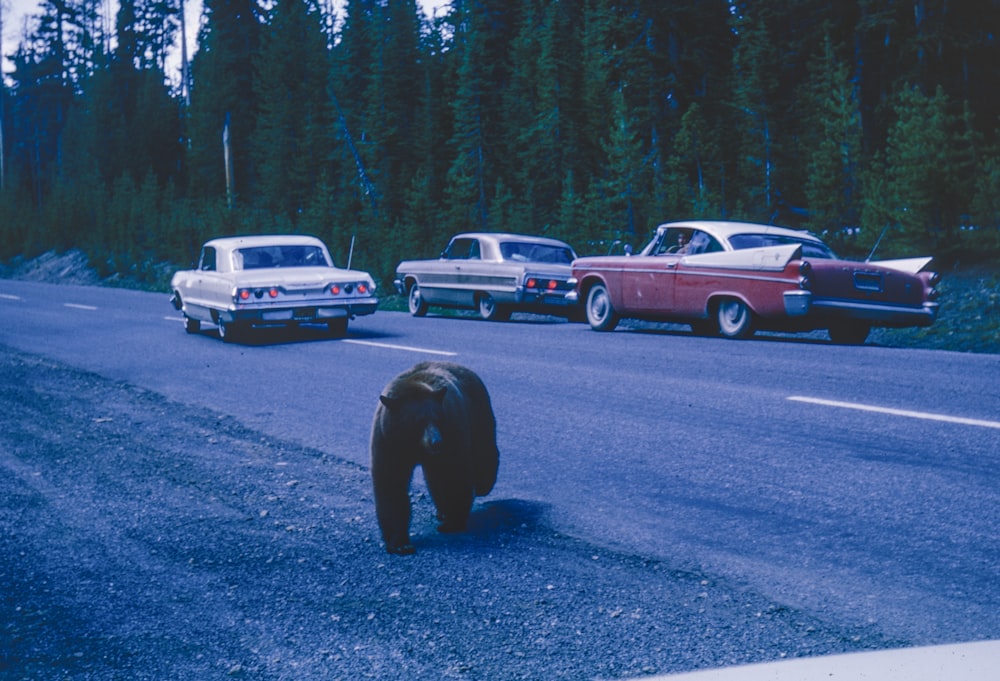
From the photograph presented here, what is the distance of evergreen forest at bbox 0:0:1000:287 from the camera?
23.4 m

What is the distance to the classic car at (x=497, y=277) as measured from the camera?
18.7 meters

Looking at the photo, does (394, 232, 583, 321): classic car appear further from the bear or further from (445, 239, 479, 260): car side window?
the bear

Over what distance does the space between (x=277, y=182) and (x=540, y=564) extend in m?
53.3

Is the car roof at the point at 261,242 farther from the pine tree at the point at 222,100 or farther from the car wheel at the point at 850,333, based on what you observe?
the pine tree at the point at 222,100

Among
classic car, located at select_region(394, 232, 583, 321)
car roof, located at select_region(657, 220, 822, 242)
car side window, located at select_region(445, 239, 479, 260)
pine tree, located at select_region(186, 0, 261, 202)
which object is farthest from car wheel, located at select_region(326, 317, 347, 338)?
pine tree, located at select_region(186, 0, 261, 202)

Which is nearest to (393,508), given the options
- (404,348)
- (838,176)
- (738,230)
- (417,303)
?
(404,348)

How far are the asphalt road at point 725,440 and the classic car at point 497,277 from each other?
131 inches

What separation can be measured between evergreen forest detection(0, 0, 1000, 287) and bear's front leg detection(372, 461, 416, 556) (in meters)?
16.7

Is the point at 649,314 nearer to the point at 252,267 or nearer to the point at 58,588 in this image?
the point at 252,267

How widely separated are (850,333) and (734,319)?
1.58 meters

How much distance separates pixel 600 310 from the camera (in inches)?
656

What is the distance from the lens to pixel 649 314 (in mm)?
15672

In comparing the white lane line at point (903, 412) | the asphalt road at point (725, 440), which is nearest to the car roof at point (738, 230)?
the asphalt road at point (725, 440)

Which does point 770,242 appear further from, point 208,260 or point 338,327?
point 208,260
